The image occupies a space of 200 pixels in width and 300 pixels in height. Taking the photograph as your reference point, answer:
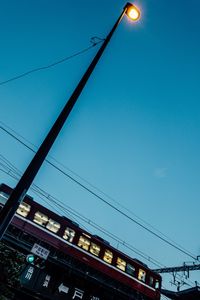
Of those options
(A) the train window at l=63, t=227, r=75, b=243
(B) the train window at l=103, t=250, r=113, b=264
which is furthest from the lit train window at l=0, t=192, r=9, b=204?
(B) the train window at l=103, t=250, r=113, b=264

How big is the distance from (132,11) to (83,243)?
28.9 m

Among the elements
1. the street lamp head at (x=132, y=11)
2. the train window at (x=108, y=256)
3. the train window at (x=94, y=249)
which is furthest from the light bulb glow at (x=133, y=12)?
the train window at (x=108, y=256)

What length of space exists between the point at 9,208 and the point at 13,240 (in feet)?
79.5

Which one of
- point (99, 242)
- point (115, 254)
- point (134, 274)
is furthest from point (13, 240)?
point (134, 274)

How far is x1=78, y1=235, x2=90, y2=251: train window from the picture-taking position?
30952 mm

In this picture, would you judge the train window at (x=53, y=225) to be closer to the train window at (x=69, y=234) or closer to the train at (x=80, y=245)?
the train at (x=80, y=245)

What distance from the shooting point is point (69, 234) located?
100 ft

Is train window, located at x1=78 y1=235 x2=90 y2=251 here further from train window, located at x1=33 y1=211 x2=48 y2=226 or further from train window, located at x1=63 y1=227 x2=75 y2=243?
train window, located at x1=33 y1=211 x2=48 y2=226

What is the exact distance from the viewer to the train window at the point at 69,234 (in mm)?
30031

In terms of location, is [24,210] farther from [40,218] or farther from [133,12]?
[133,12]

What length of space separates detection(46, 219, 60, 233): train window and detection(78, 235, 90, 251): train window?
11.1ft

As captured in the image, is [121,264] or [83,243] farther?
[121,264]

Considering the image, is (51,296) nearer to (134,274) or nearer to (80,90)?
(134,274)

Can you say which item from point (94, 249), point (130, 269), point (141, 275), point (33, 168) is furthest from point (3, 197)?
point (33, 168)
